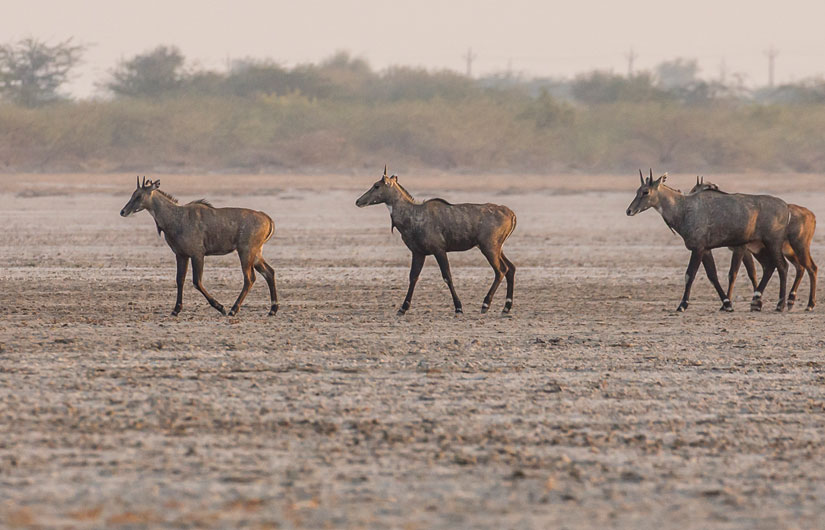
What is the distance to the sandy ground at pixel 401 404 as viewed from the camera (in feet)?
21.3

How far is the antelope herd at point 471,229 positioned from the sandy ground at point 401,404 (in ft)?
1.49

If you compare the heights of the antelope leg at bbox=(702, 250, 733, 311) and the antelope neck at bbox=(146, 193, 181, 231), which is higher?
the antelope neck at bbox=(146, 193, 181, 231)

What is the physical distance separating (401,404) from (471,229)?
5.49 metres

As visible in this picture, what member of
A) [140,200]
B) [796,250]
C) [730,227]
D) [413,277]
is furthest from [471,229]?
[796,250]

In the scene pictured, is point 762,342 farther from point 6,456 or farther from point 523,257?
point 523,257

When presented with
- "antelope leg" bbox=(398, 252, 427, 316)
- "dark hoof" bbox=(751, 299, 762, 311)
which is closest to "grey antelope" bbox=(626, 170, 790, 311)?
"dark hoof" bbox=(751, 299, 762, 311)

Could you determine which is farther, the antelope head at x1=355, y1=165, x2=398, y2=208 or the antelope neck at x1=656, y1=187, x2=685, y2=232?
the antelope neck at x1=656, y1=187, x2=685, y2=232

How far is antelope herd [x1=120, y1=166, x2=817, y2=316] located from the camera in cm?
1370

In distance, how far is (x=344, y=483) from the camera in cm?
682

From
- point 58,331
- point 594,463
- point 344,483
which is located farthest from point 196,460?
point 58,331

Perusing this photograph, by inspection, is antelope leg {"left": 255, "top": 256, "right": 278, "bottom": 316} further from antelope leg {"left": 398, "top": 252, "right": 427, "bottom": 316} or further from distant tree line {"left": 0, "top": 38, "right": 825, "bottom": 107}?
distant tree line {"left": 0, "top": 38, "right": 825, "bottom": 107}

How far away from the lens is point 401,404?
897 cm

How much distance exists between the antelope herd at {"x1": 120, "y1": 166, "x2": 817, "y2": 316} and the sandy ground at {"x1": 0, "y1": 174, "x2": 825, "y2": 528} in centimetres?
46

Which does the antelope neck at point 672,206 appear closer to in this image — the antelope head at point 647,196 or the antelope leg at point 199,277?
the antelope head at point 647,196
